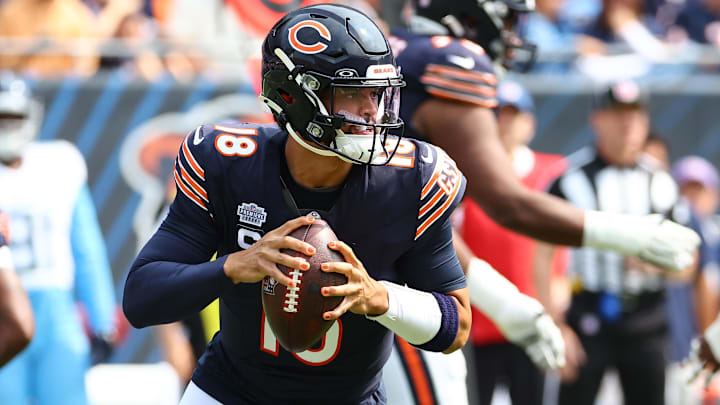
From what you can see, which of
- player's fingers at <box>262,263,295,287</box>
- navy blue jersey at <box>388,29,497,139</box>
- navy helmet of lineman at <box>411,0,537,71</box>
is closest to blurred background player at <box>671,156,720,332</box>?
navy helmet of lineman at <box>411,0,537,71</box>

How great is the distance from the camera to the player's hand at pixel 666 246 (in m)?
3.71

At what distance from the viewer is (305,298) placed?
8.46 ft

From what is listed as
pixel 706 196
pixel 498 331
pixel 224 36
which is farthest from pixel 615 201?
pixel 224 36

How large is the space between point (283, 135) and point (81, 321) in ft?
14.2

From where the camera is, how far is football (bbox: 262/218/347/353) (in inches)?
101

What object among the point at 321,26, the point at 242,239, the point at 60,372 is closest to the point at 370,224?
the point at 242,239

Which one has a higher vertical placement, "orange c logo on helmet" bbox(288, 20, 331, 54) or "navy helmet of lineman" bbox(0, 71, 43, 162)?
"orange c logo on helmet" bbox(288, 20, 331, 54)

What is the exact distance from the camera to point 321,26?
9.39ft

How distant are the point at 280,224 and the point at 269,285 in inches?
10.5

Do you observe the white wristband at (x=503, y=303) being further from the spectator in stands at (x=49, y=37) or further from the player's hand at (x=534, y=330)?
the spectator in stands at (x=49, y=37)

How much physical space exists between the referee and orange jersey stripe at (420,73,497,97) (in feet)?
8.11

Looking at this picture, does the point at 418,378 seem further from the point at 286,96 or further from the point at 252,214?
the point at 286,96

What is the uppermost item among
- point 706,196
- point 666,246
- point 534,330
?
point 666,246

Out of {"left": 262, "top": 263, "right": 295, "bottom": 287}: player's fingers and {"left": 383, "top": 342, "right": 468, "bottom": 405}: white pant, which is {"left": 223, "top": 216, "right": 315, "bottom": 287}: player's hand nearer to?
{"left": 262, "top": 263, "right": 295, "bottom": 287}: player's fingers
